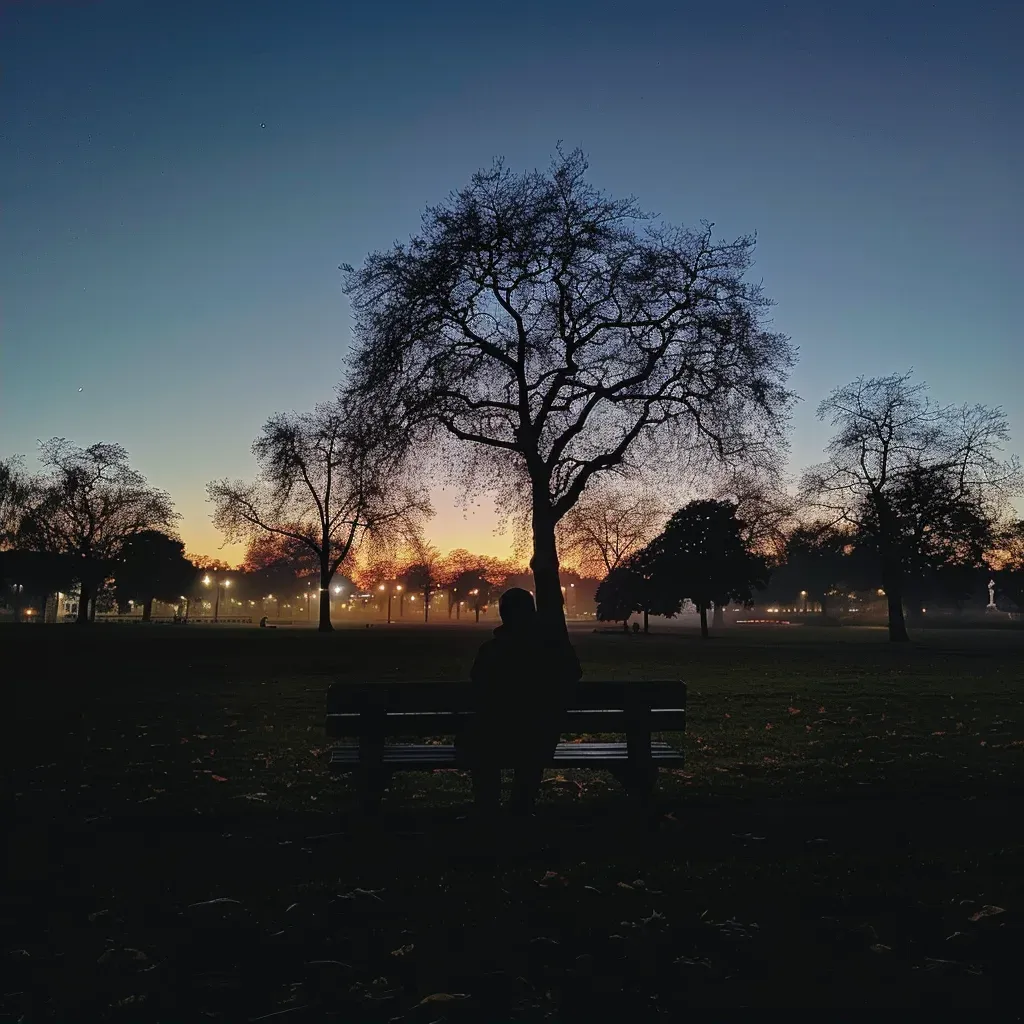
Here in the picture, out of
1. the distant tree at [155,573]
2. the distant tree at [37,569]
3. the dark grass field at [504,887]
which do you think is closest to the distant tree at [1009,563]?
the dark grass field at [504,887]

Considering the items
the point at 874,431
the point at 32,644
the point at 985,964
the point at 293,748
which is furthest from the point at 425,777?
the point at 874,431

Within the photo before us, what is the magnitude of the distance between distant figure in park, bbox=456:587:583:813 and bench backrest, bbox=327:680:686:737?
10.8 inches

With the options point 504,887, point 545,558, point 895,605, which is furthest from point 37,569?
point 504,887

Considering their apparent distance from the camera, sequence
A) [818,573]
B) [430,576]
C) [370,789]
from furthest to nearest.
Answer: [430,576] → [818,573] → [370,789]

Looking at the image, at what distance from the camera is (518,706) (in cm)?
581

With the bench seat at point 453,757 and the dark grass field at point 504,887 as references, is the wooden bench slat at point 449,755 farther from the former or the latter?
the dark grass field at point 504,887

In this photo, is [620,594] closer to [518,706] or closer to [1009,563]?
[1009,563]

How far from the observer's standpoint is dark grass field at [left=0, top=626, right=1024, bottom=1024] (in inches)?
137

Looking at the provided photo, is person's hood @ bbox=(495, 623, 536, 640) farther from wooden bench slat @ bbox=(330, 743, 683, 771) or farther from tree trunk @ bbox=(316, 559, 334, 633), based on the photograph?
tree trunk @ bbox=(316, 559, 334, 633)

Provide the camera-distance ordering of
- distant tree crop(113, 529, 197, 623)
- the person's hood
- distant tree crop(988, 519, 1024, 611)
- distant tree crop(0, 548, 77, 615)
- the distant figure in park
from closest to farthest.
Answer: the distant figure in park
the person's hood
distant tree crop(988, 519, 1024, 611)
distant tree crop(0, 548, 77, 615)
distant tree crop(113, 529, 197, 623)

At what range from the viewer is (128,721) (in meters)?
12.4

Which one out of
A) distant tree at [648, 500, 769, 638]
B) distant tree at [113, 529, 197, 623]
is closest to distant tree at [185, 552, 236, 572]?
distant tree at [113, 529, 197, 623]

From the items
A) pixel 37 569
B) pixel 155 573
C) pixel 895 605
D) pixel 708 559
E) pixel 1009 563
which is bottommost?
pixel 895 605

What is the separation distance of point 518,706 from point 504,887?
4.34ft
